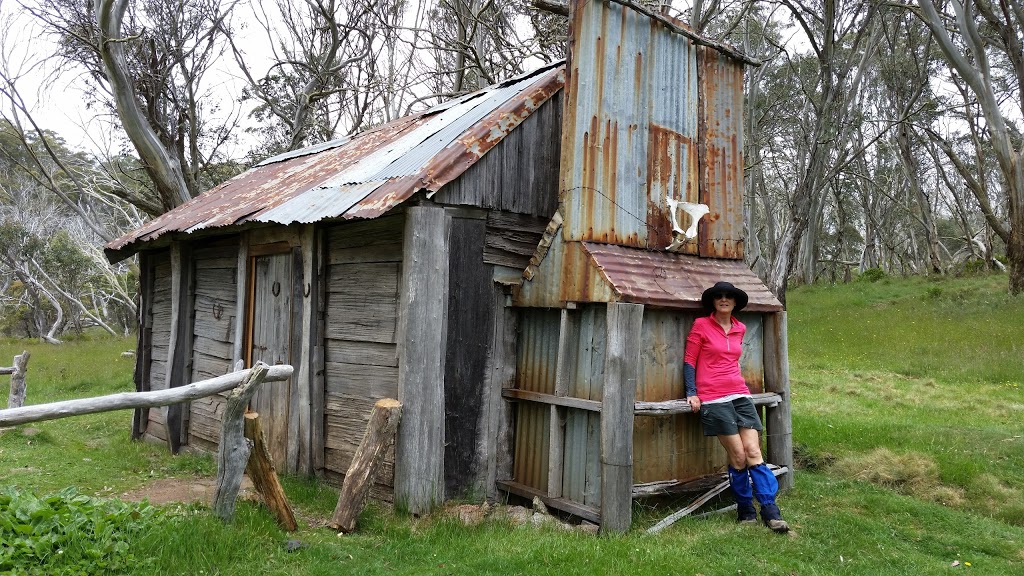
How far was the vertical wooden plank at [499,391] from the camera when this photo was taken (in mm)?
6324

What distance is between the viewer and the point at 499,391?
6402 mm

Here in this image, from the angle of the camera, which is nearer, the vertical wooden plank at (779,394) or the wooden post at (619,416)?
the wooden post at (619,416)

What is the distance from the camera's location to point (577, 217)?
239 inches

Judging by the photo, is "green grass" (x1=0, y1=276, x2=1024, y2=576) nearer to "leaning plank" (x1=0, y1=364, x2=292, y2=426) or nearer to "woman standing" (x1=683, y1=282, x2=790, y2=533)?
"woman standing" (x1=683, y1=282, x2=790, y2=533)

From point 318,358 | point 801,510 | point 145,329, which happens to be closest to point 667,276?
point 801,510

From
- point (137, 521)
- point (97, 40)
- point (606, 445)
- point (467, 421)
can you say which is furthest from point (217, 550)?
point (97, 40)

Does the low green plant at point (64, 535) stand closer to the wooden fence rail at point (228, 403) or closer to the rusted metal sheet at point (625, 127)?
the wooden fence rail at point (228, 403)

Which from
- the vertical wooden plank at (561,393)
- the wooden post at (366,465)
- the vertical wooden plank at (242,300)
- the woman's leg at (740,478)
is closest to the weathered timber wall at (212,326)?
the vertical wooden plank at (242,300)

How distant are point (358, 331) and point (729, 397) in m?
3.28

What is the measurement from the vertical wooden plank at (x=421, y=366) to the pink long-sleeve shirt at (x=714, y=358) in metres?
2.11

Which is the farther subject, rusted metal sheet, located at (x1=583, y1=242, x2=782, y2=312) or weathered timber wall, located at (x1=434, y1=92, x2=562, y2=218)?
weathered timber wall, located at (x1=434, y1=92, x2=562, y2=218)

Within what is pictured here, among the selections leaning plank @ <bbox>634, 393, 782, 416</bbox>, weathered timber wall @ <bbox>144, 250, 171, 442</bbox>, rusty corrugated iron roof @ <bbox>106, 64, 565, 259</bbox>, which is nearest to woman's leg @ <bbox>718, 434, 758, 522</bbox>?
leaning plank @ <bbox>634, 393, 782, 416</bbox>

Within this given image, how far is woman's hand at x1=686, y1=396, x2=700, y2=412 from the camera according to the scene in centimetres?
581

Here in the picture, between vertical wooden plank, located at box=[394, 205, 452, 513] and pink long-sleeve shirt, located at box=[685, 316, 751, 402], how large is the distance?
2.11 meters
